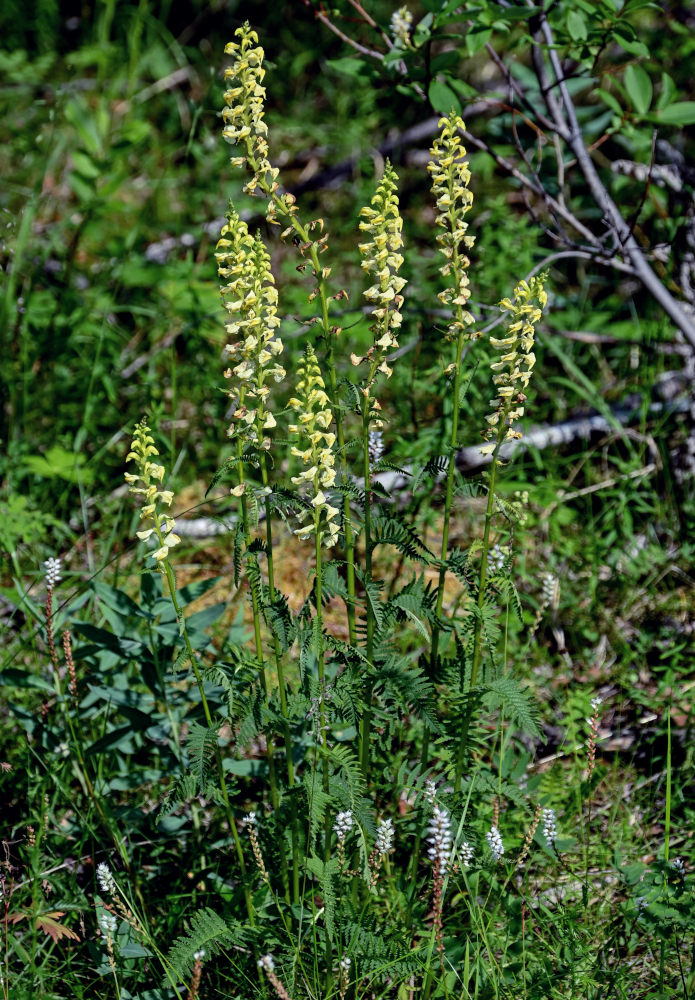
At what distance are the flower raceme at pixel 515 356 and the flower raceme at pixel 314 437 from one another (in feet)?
1.21

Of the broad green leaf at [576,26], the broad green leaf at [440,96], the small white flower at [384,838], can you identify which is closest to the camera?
the small white flower at [384,838]

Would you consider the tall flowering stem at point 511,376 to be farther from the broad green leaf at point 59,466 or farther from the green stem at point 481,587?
the broad green leaf at point 59,466

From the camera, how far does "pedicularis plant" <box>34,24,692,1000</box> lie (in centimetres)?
188

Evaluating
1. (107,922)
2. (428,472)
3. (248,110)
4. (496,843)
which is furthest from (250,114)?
(107,922)

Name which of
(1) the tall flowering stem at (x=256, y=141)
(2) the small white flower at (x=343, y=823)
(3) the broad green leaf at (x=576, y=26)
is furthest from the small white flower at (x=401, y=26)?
(2) the small white flower at (x=343, y=823)

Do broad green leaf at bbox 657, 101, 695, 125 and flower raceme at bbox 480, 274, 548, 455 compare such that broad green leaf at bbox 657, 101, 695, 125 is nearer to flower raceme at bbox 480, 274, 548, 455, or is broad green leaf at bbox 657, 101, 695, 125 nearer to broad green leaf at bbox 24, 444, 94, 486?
flower raceme at bbox 480, 274, 548, 455

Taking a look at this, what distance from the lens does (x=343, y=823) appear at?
2111 mm

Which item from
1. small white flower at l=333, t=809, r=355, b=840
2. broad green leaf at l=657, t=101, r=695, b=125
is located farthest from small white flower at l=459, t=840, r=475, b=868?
broad green leaf at l=657, t=101, r=695, b=125

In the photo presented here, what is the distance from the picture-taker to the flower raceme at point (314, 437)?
1.78 metres

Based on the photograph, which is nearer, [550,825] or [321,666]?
[321,666]

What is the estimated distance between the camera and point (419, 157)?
18.9ft

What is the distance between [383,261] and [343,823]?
1271mm

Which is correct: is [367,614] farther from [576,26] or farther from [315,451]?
[576,26]

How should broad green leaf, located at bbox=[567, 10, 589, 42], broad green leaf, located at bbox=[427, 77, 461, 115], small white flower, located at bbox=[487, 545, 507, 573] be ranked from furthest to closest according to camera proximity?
1. broad green leaf, located at bbox=[427, 77, 461, 115]
2. broad green leaf, located at bbox=[567, 10, 589, 42]
3. small white flower, located at bbox=[487, 545, 507, 573]
